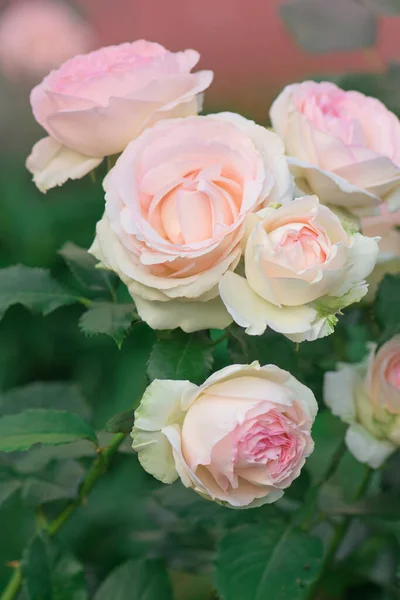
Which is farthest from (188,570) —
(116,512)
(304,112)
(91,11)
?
(91,11)

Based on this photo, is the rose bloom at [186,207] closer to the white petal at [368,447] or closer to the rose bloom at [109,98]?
the rose bloom at [109,98]

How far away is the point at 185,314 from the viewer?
1.32 feet

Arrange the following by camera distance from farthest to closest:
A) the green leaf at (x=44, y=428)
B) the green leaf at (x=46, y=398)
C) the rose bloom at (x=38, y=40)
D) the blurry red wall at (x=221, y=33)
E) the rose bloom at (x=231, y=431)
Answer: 1. the blurry red wall at (x=221, y=33)
2. the rose bloom at (x=38, y=40)
3. the green leaf at (x=46, y=398)
4. the green leaf at (x=44, y=428)
5. the rose bloom at (x=231, y=431)

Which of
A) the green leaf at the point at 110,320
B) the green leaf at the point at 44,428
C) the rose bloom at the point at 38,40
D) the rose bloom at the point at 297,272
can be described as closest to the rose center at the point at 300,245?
the rose bloom at the point at 297,272

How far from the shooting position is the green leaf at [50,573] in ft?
1.72

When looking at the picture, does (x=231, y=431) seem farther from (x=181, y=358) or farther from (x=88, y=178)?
(x=88, y=178)

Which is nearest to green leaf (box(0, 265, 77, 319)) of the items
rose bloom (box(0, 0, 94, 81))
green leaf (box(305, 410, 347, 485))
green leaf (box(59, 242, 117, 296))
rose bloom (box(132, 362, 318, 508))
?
green leaf (box(59, 242, 117, 296))

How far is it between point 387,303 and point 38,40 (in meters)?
0.88

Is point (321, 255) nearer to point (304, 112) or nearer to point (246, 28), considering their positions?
point (304, 112)

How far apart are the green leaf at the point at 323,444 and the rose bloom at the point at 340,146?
0.28 metres

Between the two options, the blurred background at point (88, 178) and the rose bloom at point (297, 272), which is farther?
the blurred background at point (88, 178)

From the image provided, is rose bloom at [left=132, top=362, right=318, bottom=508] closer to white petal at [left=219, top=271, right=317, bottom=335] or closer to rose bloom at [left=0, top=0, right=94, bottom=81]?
white petal at [left=219, top=271, right=317, bottom=335]

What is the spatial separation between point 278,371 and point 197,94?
19 cm

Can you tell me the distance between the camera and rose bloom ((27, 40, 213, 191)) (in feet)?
1.40
